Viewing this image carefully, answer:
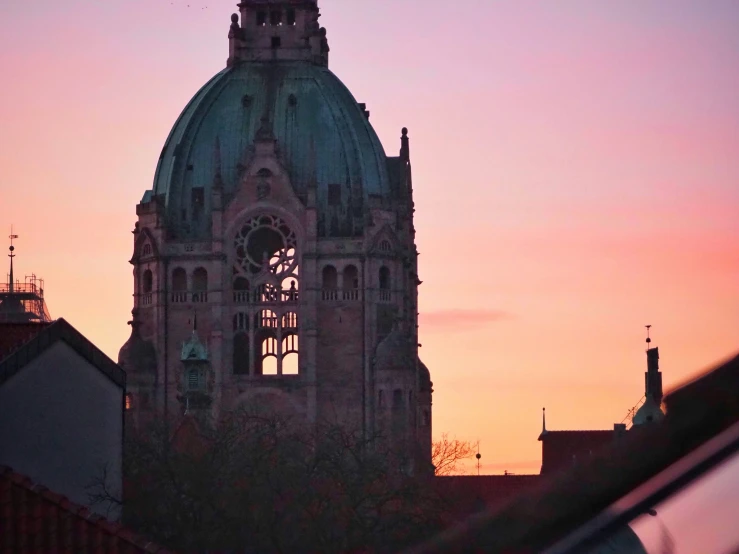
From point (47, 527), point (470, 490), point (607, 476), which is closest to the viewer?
point (607, 476)

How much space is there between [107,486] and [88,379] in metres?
2.56

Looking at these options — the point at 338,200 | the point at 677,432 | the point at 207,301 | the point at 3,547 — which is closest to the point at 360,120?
the point at 338,200

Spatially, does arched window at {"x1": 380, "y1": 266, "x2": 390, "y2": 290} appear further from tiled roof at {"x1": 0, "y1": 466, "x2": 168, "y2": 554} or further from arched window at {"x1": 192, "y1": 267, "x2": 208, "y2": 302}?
tiled roof at {"x1": 0, "y1": 466, "x2": 168, "y2": 554}

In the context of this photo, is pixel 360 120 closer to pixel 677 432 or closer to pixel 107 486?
pixel 107 486

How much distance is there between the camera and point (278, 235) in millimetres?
135000

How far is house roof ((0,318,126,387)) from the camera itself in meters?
46.0

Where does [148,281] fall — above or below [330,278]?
above

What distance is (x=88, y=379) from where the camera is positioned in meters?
47.9

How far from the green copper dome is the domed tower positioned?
9cm

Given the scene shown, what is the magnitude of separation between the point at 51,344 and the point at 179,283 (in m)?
90.1

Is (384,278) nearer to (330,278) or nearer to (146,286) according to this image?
(330,278)

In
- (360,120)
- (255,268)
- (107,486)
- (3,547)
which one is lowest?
(3,547)

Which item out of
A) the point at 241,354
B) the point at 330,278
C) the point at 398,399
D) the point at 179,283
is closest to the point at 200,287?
the point at 179,283

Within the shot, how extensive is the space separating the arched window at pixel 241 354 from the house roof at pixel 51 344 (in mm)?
86603
